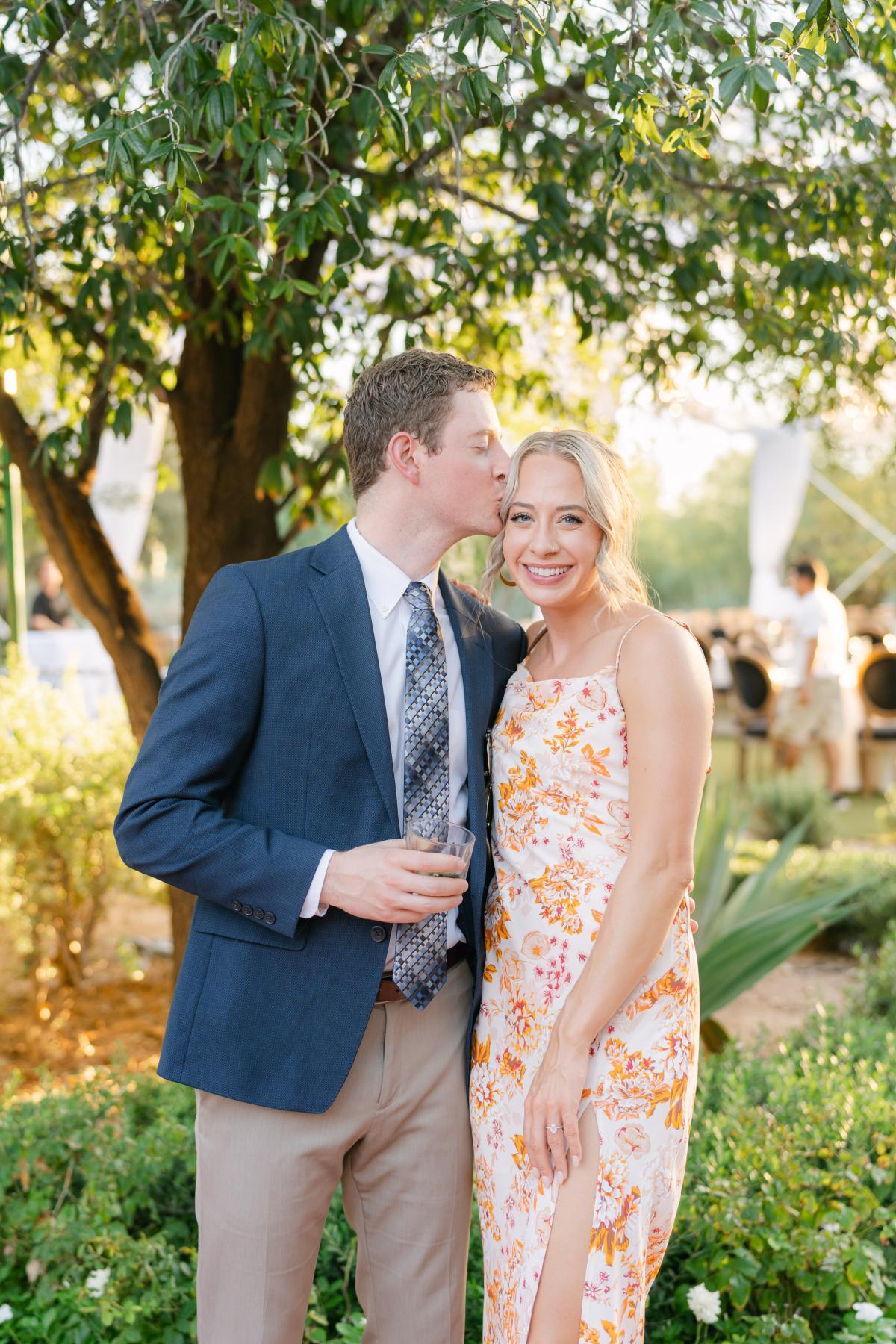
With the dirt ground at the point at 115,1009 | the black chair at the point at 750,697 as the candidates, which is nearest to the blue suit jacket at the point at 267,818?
the dirt ground at the point at 115,1009

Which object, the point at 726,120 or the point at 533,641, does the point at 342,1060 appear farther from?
the point at 726,120

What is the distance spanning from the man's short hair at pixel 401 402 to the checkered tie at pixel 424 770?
27 cm

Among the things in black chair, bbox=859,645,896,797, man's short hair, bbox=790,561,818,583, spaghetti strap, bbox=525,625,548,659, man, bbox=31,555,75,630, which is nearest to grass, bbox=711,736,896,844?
black chair, bbox=859,645,896,797

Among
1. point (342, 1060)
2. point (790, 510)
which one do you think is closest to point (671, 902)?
point (342, 1060)

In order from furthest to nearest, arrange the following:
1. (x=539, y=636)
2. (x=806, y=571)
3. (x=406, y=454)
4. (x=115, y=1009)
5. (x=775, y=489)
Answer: (x=775, y=489), (x=806, y=571), (x=115, y=1009), (x=539, y=636), (x=406, y=454)

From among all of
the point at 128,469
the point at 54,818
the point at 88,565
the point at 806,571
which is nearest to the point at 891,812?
the point at 806,571

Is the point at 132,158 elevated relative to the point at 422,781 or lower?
elevated

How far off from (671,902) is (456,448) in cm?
86

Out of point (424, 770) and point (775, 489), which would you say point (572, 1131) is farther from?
point (775, 489)

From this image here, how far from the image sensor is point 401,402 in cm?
213

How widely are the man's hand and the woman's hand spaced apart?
1.06ft

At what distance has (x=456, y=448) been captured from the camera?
2.14 meters

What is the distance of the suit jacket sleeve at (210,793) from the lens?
1.89m

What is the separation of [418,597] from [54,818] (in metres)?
3.15
